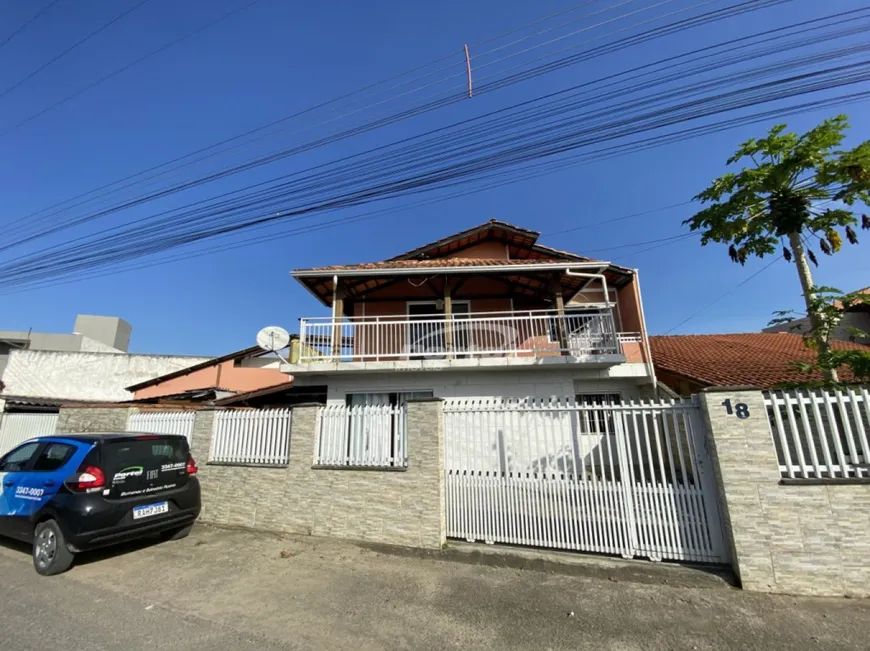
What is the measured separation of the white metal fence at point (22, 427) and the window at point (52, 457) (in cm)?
541

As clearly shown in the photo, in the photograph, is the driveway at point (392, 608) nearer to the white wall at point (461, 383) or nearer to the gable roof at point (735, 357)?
the white wall at point (461, 383)

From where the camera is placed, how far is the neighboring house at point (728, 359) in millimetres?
8758

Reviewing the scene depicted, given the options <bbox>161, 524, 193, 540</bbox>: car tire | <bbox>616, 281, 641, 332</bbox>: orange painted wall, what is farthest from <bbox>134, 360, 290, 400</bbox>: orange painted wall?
<bbox>616, 281, 641, 332</bbox>: orange painted wall

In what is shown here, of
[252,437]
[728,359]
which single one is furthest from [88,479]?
[728,359]

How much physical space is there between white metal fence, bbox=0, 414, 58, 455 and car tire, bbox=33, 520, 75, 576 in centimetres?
594

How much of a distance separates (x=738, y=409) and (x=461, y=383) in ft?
19.0

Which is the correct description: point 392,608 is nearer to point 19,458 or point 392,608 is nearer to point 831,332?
point 19,458

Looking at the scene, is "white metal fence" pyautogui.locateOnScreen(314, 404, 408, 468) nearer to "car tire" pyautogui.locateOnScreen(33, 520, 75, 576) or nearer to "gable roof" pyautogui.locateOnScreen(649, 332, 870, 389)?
"car tire" pyautogui.locateOnScreen(33, 520, 75, 576)

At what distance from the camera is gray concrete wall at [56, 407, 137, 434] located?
24.3 ft

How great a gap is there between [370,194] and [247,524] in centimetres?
661

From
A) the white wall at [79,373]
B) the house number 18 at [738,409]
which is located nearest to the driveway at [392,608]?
the house number 18 at [738,409]

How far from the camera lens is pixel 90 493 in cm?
420

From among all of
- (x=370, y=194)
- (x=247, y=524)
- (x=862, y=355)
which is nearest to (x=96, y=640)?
(x=247, y=524)

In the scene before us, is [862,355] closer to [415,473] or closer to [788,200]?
[788,200]
